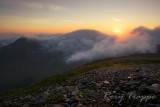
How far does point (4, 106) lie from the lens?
11953 millimetres

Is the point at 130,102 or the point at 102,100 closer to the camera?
the point at 130,102

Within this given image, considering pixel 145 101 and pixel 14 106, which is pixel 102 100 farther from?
pixel 14 106

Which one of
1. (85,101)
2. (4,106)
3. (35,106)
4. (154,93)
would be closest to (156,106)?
(154,93)

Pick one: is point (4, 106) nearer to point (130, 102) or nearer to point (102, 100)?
point (102, 100)

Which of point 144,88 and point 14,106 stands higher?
point 144,88

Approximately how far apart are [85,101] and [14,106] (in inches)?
351

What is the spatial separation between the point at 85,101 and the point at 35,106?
589 centimetres

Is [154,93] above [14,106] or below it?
above

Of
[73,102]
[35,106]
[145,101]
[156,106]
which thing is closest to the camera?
[156,106]

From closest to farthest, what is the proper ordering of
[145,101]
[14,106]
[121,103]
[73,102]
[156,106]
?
[156,106]
[145,101]
[121,103]
[73,102]
[14,106]

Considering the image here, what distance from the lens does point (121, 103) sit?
901cm

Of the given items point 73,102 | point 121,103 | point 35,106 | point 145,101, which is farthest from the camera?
point 35,106

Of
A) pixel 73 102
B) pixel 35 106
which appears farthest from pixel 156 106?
pixel 35 106

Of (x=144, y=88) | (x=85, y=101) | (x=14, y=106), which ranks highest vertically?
(x=144, y=88)
